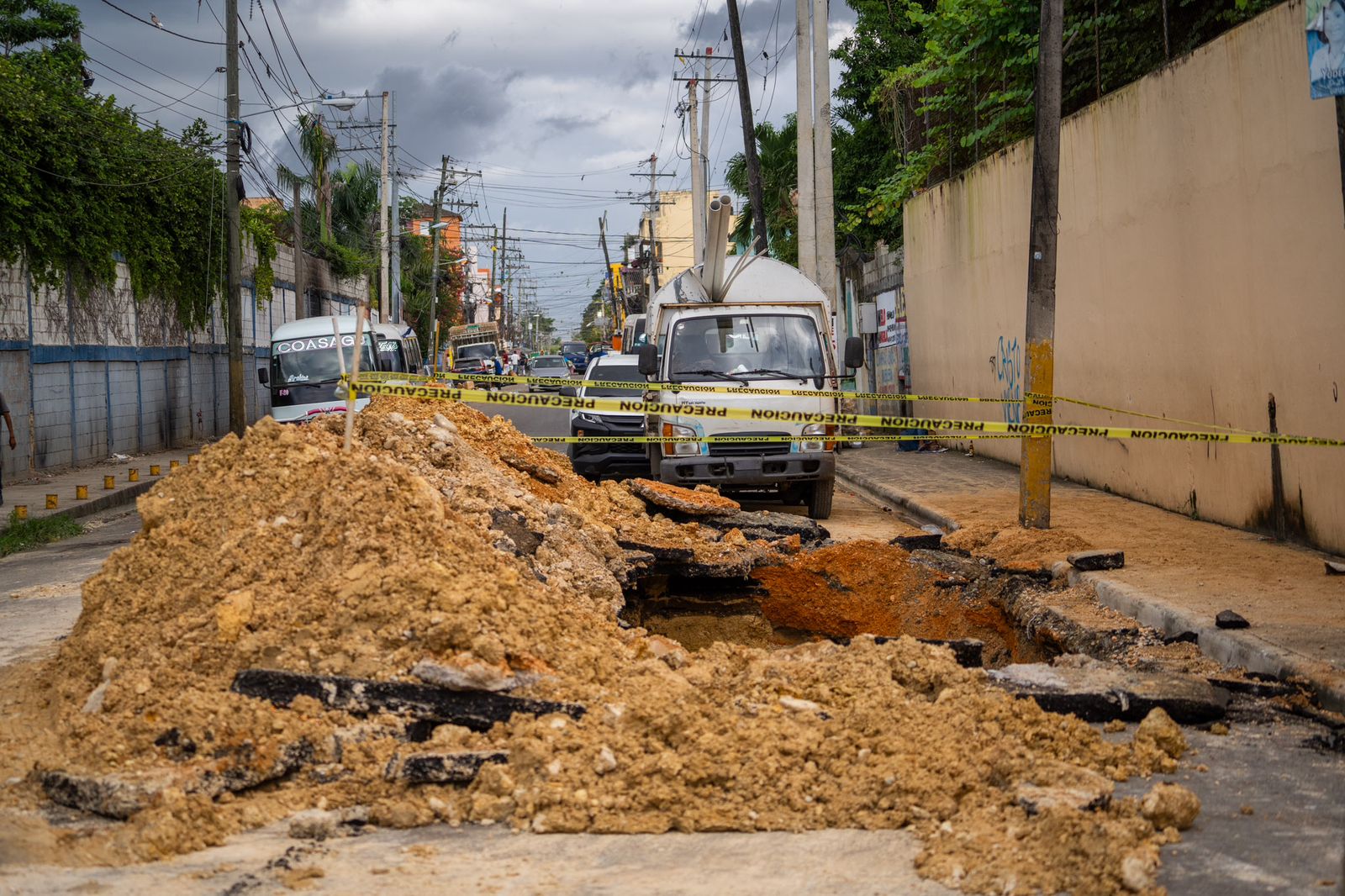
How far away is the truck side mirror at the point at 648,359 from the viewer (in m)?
14.0

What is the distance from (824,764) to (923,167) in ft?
68.3

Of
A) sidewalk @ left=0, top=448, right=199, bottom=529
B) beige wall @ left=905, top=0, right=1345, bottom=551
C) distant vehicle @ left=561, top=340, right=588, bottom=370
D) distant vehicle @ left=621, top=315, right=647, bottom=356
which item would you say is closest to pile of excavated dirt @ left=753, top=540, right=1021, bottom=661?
beige wall @ left=905, top=0, right=1345, bottom=551

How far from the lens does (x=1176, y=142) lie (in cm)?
1256

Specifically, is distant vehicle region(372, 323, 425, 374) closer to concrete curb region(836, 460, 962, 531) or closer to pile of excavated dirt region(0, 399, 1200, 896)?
concrete curb region(836, 460, 962, 531)

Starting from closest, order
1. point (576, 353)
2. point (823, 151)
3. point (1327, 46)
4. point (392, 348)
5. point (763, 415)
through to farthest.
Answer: point (1327, 46), point (763, 415), point (823, 151), point (392, 348), point (576, 353)

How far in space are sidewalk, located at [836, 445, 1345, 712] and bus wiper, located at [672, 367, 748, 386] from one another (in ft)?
8.16

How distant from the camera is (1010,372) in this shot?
18828mm

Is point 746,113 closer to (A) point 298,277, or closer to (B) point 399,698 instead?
(A) point 298,277

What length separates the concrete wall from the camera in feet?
69.6

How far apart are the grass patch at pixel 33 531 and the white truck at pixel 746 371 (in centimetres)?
663

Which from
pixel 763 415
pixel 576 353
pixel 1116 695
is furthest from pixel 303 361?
pixel 576 353

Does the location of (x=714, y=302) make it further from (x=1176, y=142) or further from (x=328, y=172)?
(x=328, y=172)

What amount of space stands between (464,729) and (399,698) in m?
0.32

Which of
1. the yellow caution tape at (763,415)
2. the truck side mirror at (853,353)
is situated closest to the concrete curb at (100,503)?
the yellow caution tape at (763,415)
